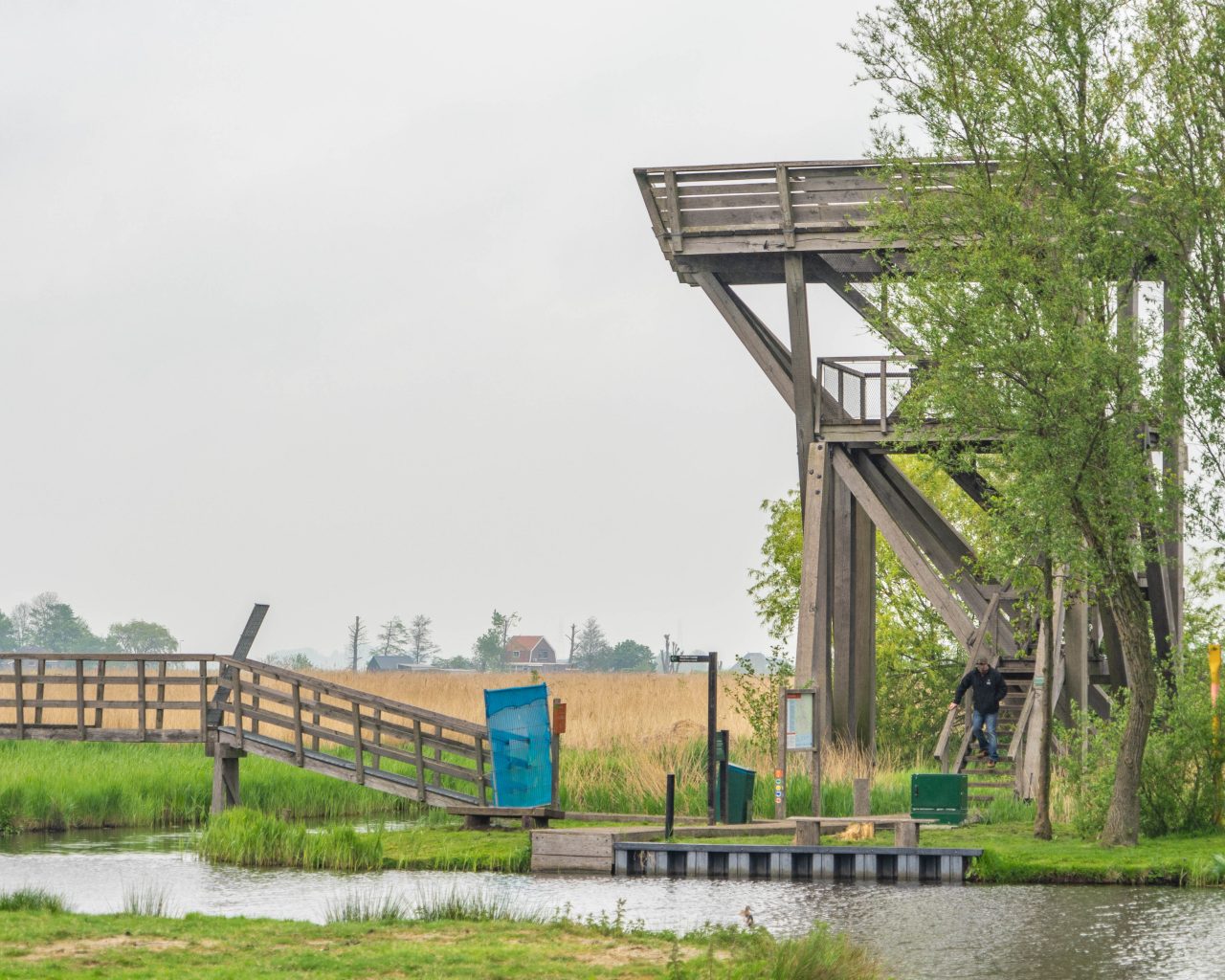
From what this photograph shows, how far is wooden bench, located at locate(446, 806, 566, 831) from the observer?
77.2 ft

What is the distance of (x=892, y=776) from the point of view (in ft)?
92.3

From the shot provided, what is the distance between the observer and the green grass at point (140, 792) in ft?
86.6

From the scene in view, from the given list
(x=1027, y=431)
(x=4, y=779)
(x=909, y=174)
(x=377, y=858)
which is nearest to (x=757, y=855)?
(x=377, y=858)

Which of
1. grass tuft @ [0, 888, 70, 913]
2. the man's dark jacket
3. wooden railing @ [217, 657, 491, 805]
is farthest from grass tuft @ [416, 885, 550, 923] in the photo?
the man's dark jacket

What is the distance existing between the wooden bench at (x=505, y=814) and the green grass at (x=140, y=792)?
155 inches

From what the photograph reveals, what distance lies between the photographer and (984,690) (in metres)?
28.0

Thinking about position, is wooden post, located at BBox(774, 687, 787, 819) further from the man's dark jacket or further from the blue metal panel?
the man's dark jacket

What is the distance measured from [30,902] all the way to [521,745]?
29.1 ft

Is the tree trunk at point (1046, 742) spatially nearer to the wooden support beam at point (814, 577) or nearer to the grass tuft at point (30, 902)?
the wooden support beam at point (814, 577)

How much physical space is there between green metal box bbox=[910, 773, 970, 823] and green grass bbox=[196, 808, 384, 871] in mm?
6550

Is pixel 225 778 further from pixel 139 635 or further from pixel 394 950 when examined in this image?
pixel 139 635

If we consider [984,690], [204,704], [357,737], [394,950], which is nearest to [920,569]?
[984,690]

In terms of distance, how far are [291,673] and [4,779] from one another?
495cm

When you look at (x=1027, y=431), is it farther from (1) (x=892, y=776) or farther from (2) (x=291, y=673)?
(2) (x=291, y=673)
